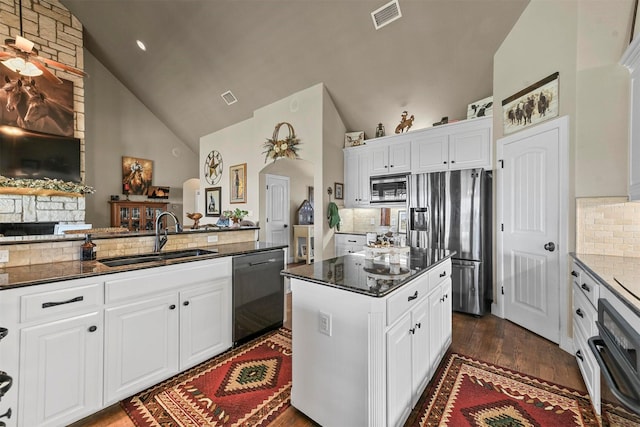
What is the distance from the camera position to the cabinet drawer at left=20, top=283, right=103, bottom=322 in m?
1.47

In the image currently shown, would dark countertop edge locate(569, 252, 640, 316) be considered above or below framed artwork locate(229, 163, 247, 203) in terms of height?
below

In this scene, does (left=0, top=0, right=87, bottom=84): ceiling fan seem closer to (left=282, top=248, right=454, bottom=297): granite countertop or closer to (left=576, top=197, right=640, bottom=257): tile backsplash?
(left=282, top=248, right=454, bottom=297): granite countertop

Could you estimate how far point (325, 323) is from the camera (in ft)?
5.09

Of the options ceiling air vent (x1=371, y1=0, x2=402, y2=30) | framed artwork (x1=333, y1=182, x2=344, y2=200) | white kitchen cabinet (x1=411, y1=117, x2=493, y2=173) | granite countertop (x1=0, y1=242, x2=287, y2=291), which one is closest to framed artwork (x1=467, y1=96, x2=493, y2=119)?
white kitchen cabinet (x1=411, y1=117, x2=493, y2=173)

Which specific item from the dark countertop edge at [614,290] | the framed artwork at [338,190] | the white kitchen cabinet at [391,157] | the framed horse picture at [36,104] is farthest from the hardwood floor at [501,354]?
the framed horse picture at [36,104]

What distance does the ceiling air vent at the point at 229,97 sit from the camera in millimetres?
5795

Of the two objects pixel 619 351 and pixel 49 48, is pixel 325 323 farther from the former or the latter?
pixel 49 48

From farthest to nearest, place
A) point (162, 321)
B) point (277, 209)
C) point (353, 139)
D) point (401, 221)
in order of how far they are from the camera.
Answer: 1. point (277, 209)
2. point (353, 139)
3. point (401, 221)
4. point (162, 321)

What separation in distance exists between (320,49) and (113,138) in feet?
20.0

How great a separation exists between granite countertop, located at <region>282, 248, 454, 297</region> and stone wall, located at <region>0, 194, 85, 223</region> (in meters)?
5.75

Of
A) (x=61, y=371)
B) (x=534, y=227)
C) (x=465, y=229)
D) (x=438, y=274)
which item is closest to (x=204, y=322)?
(x=61, y=371)

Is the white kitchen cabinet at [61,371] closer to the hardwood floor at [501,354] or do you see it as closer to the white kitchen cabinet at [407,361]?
the hardwood floor at [501,354]

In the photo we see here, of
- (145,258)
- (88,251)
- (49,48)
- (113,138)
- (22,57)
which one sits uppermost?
(49,48)

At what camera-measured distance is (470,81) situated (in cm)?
390
